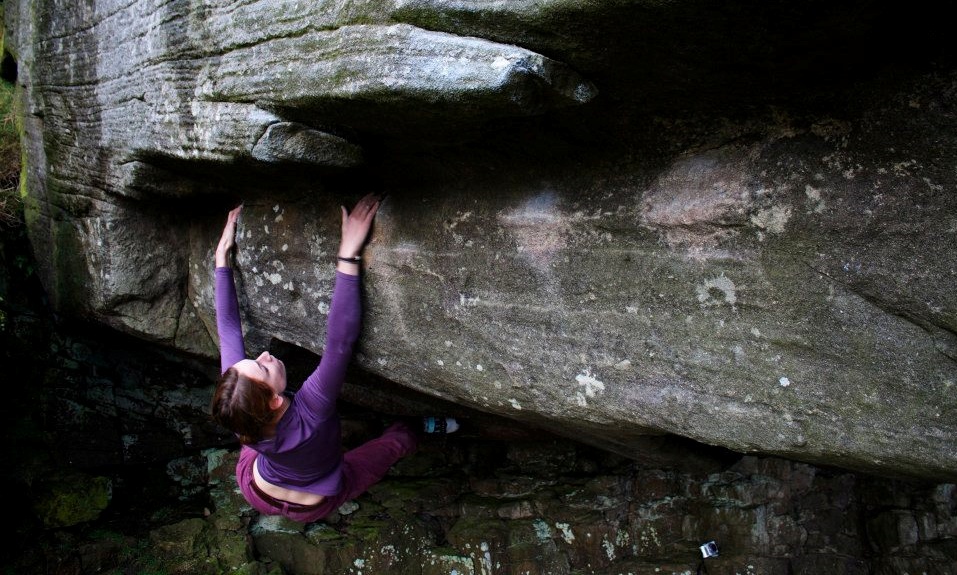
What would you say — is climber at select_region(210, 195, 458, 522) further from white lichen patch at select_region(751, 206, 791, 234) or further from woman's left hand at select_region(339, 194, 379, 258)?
white lichen patch at select_region(751, 206, 791, 234)

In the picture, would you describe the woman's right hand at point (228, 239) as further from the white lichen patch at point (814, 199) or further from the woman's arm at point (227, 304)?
the white lichen patch at point (814, 199)

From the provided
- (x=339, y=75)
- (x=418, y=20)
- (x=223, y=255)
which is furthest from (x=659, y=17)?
(x=223, y=255)

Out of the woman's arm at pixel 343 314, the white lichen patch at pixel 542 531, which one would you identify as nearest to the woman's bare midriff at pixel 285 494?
the woman's arm at pixel 343 314

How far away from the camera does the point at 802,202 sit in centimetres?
211

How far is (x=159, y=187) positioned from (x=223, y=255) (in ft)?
1.58

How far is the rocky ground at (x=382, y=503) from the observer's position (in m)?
4.77

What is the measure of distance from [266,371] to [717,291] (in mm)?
1953

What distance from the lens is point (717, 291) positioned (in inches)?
91.3

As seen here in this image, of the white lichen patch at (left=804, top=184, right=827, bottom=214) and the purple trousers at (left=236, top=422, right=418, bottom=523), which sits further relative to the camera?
the purple trousers at (left=236, top=422, right=418, bottom=523)

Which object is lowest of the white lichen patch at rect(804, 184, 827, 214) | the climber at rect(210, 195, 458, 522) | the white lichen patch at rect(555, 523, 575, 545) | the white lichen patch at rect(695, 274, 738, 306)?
the white lichen patch at rect(555, 523, 575, 545)

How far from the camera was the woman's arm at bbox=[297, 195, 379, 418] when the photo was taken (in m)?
3.19

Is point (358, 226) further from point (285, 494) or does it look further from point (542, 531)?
point (542, 531)

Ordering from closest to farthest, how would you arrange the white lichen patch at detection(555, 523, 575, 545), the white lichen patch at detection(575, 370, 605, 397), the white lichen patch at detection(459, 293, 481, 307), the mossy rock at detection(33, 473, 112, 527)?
1. the white lichen patch at detection(575, 370, 605, 397)
2. the white lichen patch at detection(459, 293, 481, 307)
3. the mossy rock at detection(33, 473, 112, 527)
4. the white lichen patch at detection(555, 523, 575, 545)

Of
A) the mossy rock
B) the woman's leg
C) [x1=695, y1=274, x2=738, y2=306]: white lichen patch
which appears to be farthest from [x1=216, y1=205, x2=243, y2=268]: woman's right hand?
[x1=695, y1=274, x2=738, y2=306]: white lichen patch
